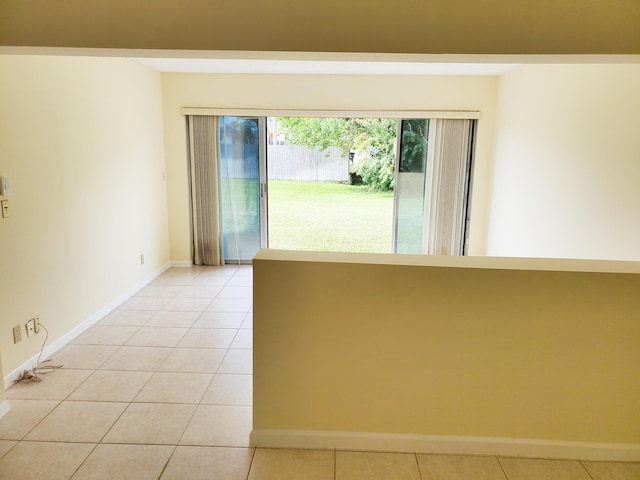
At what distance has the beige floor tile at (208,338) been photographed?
3259 millimetres

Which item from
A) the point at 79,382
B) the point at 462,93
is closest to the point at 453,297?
the point at 79,382

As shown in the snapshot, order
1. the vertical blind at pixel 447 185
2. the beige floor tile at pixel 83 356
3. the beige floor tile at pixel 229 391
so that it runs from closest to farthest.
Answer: the beige floor tile at pixel 229 391, the beige floor tile at pixel 83 356, the vertical blind at pixel 447 185

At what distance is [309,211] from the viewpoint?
313 inches

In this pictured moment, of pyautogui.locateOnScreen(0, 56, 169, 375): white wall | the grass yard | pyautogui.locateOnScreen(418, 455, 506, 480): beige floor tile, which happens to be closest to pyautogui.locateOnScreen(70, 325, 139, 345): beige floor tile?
pyautogui.locateOnScreen(0, 56, 169, 375): white wall

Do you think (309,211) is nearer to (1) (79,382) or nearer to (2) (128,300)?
(2) (128,300)

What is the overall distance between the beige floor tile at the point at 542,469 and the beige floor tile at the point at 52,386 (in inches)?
99.8

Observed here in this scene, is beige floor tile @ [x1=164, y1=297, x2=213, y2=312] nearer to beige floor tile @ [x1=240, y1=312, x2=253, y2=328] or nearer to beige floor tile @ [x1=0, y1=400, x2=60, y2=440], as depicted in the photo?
beige floor tile @ [x1=240, y1=312, x2=253, y2=328]

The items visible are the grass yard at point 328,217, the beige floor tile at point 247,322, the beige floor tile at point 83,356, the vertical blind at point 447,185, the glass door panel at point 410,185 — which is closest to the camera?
the beige floor tile at point 83,356

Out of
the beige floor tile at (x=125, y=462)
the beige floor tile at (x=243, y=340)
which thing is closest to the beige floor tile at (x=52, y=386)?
the beige floor tile at (x=125, y=462)

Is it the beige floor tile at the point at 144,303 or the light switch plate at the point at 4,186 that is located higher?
the light switch plate at the point at 4,186

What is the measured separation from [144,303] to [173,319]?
Result: 0.58 metres

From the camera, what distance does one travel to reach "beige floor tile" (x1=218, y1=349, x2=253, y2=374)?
113 inches

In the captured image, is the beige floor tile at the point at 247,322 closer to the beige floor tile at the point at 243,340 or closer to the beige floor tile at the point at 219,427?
the beige floor tile at the point at 243,340

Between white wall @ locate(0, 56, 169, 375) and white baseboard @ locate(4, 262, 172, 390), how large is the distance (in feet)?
0.13
